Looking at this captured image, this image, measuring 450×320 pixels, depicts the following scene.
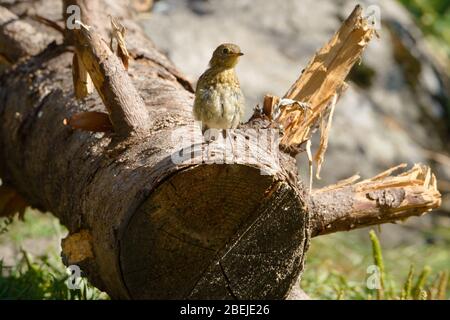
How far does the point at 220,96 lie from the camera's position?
318 cm

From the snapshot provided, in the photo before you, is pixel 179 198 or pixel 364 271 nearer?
pixel 179 198

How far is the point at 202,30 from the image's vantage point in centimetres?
697

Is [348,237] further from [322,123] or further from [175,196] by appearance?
[175,196]

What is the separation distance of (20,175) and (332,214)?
178 cm

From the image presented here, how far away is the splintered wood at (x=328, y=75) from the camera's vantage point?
3803 mm

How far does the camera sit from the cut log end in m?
2.96

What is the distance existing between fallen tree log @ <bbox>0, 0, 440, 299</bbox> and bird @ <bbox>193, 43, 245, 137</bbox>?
0.08 meters

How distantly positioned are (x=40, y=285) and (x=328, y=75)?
1.77 metres

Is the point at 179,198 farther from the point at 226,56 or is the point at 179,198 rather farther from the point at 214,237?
the point at 226,56

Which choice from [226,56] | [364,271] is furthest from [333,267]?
[226,56]

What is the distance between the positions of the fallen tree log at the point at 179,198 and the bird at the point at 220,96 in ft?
0.26

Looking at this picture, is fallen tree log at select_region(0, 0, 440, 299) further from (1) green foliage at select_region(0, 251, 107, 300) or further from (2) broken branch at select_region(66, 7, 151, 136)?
(1) green foliage at select_region(0, 251, 107, 300)

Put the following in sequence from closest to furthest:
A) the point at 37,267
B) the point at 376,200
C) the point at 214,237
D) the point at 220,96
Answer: the point at 214,237, the point at 220,96, the point at 376,200, the point at 37,267

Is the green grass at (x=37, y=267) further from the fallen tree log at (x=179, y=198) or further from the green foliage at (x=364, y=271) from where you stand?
the green foliage at (x=364, y=271)
